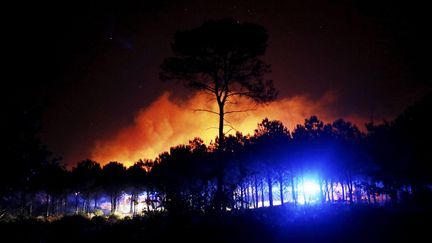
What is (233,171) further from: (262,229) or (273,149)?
(262,229)

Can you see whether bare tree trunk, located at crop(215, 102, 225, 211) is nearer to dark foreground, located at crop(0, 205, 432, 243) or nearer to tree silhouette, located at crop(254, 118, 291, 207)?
dark foreground, located at crop(0, 205, 432, 243)

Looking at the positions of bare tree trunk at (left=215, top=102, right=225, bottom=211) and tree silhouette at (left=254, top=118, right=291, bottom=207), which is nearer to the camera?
bare tree trunk at (left=215, top=102, right=225, bottom=211)

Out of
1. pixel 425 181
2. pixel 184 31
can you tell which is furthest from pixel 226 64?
pixel 425 181

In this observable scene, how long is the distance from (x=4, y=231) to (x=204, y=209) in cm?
1303

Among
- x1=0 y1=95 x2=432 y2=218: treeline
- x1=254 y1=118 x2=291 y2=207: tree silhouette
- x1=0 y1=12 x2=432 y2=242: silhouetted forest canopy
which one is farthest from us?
x1=254 y1=118 x2=291 y2=207: tree silhouette

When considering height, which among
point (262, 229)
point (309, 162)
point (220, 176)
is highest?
point (309, 162)

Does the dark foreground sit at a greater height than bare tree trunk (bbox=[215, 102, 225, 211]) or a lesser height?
lesser

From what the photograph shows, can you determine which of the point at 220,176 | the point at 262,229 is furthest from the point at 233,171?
the point at 262,229

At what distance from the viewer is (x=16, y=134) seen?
11.8m

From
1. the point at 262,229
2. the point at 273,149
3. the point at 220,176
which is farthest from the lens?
the point at 273,149

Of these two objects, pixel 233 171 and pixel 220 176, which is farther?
pixel 233 171

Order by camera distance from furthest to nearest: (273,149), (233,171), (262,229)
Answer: (233,171), (273,149), (262,229)

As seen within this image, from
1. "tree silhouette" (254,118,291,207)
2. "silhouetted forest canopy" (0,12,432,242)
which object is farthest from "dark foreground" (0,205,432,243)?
"tree silhouette" (254,118,291,207)

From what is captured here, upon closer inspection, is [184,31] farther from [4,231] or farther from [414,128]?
[414,128]
